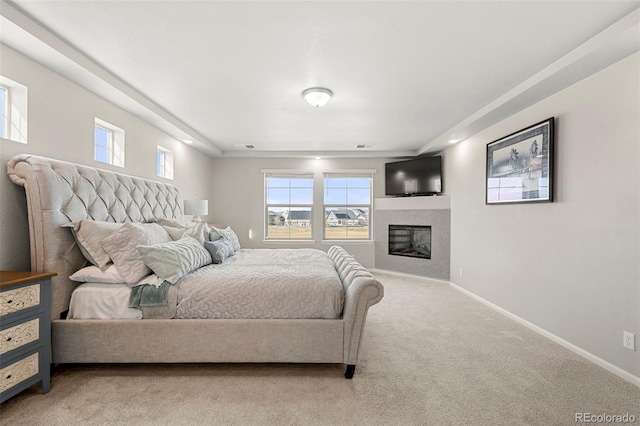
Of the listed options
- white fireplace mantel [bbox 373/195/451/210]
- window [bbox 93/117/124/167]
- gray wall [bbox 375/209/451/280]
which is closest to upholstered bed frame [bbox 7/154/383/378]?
window [bbox 93/117/124/167]

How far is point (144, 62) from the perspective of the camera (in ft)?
8.02

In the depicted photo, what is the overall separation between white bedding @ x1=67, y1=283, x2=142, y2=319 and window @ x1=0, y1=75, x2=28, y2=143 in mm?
1259

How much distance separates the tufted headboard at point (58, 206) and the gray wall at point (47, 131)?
177 mm

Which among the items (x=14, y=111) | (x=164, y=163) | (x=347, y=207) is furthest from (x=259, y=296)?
(x=347, y=207)

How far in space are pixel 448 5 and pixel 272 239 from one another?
5.18 m

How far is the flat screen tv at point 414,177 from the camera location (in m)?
5.40

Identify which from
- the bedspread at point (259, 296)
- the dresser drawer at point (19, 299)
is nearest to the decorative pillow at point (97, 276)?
the dresser drawer at point (19, 299)

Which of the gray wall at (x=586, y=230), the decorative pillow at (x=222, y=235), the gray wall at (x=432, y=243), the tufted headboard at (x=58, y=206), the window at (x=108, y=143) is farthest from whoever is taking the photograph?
the gray wall at (x=432, y=243)

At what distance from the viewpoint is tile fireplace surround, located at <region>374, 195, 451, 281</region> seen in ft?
16.8

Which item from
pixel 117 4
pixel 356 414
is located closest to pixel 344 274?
pixel 356 414

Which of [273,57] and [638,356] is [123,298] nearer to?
[273,57]

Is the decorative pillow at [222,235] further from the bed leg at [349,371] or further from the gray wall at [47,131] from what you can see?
the bed leg at [349,371]

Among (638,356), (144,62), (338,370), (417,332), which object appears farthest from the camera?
(417,332)

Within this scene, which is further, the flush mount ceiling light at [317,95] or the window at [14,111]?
the flush mount ceiling light at [317,95]
